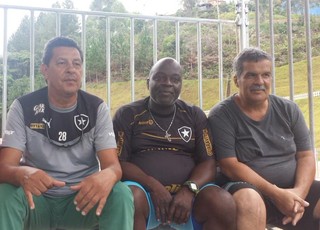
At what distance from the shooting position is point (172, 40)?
140 inches

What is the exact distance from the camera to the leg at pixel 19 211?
1.87 metres

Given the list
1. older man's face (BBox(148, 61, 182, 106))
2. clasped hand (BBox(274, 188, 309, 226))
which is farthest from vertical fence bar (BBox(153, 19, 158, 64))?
clasped hand (BBox(274, 188, 309, 226))

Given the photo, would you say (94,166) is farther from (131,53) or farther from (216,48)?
(216,48)

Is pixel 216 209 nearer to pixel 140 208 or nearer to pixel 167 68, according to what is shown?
pixel 140 208

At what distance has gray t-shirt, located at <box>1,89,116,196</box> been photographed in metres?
2.26

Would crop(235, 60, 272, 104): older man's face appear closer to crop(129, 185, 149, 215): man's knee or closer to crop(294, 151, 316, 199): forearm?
crop(294, 151, 316, 199): forearm

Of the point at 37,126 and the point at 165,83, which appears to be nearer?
the point at 37,126

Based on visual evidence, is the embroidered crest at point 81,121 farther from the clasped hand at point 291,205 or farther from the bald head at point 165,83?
the clasped hand at point 291,205

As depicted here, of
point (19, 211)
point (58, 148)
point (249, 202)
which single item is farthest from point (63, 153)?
point (249, 202)

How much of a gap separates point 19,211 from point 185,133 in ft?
3.62

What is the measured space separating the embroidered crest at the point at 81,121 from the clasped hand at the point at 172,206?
21.6 inches

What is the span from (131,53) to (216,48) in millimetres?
846

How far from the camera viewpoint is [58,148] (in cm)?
230

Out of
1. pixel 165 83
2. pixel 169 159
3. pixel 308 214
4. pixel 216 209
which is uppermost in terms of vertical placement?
pixel 165 83
